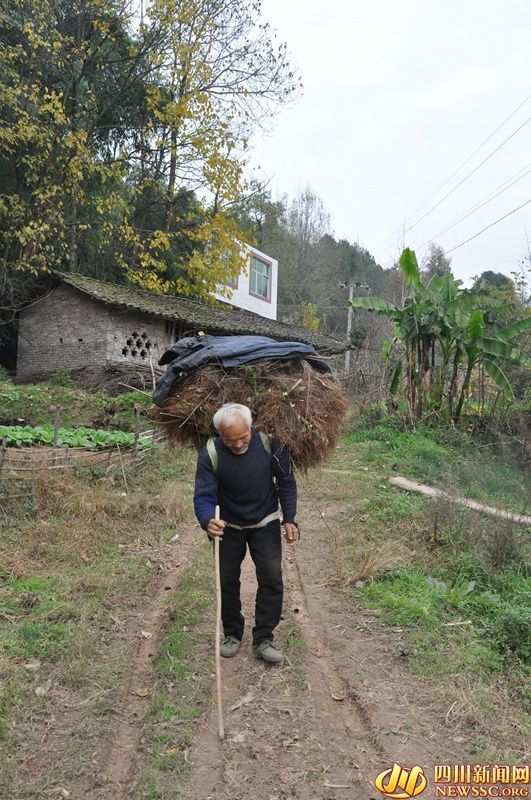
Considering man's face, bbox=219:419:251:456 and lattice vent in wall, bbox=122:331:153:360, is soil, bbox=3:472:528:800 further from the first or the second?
lattice vent in wall, bbox=122:331:153:360

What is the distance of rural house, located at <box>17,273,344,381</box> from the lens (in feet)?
57.8

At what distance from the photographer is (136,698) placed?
12.6 feet

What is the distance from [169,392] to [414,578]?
2.98m

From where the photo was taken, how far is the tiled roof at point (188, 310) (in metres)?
17.5

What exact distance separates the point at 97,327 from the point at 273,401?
47.1 feet

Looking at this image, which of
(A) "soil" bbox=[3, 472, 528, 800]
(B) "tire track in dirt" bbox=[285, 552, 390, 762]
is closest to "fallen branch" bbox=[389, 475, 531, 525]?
(B) "tire track in dirt" bbox=[285, 552, 390, 762]

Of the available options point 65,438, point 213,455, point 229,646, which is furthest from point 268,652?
point 65,438

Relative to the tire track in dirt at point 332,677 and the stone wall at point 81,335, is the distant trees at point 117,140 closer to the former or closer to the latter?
the stone wall at point 81,335

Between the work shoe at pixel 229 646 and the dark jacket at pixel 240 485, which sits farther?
the work shoe at pixel 229 646

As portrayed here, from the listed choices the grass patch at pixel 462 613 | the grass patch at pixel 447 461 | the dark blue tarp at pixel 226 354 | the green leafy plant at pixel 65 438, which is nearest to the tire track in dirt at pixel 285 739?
the grass patch at pixel 462 613

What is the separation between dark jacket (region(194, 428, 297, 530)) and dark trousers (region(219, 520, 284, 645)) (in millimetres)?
121

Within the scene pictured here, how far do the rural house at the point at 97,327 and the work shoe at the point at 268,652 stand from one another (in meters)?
13.2

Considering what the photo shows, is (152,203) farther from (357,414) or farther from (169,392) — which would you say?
(169,392)

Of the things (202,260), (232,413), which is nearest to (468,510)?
(232,413)
